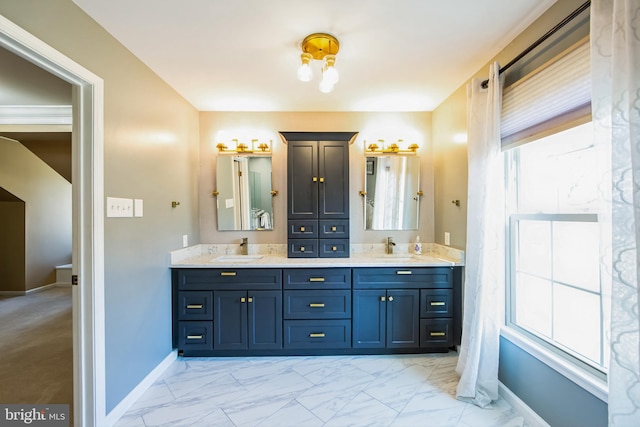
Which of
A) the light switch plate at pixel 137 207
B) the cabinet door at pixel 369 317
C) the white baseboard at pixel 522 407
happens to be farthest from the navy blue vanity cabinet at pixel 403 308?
the light switch plate at pixel 137 207

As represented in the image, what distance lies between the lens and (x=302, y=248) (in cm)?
265

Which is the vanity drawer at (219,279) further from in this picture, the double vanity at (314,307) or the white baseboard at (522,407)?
the white baseboard at (522,407)

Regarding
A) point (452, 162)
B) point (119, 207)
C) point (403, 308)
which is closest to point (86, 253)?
point (119, 207)

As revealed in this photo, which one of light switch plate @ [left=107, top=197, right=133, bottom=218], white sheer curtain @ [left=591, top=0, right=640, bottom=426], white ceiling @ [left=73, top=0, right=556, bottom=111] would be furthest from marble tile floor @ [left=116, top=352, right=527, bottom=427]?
white ceiling @ [left=73, top=0, right=556, bottom=111]

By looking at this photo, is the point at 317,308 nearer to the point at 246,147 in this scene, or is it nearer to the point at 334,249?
the point at 334,249

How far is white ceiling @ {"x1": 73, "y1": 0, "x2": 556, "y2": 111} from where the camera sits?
4.73 feet

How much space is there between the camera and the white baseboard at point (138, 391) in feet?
5.29

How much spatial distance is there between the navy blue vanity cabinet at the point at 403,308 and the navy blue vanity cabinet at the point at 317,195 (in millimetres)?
473

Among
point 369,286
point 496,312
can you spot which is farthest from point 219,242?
point 496,312

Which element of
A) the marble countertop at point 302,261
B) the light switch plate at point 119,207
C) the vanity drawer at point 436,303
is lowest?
the vanity drawer at point 436,303

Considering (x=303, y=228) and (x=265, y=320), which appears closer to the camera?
(x=265, y=320)

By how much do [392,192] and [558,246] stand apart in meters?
1.56

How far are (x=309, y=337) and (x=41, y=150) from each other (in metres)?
4.97

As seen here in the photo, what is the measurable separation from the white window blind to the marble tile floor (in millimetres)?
1808
